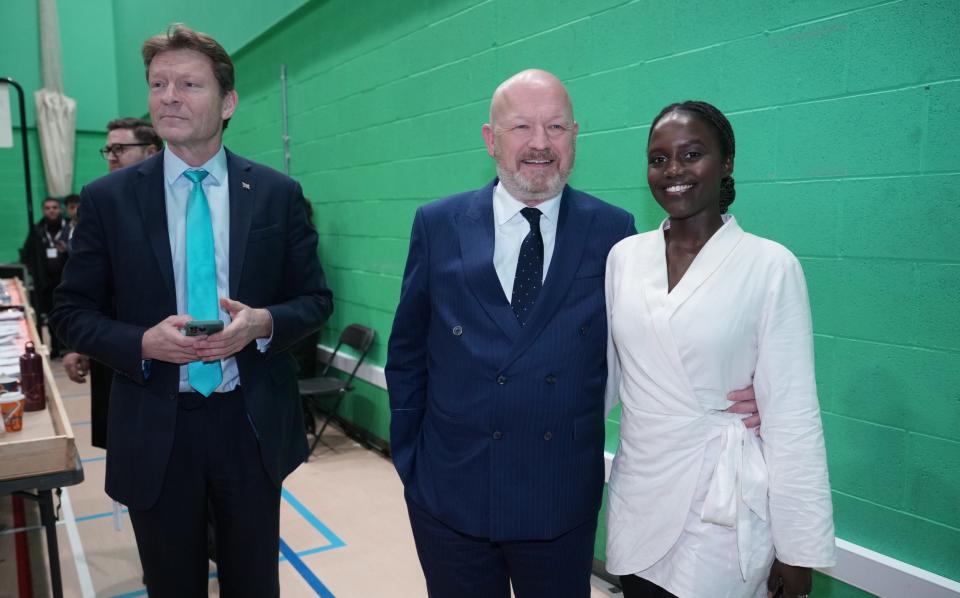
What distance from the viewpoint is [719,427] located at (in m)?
1.30

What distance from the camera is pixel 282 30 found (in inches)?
221

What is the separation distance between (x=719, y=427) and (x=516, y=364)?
0.42 metres

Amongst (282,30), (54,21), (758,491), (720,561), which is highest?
(54,21)

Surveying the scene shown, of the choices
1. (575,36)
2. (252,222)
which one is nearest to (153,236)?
(252,222)

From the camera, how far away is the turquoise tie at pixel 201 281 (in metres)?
1.69

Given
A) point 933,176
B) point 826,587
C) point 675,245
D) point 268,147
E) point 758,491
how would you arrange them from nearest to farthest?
1. point 758,491
2. point 675,245
3. point 933,176
4. point 826,587
5. point 268,147

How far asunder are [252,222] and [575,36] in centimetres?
180

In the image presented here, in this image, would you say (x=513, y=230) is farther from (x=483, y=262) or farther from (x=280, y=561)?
(x=280, y=561)

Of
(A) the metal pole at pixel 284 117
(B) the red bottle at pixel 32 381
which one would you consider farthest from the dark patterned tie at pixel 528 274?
(A) the metal pole at pixel 284 117

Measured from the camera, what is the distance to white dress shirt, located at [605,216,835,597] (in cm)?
122

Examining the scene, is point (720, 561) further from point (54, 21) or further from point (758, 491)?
point (54, 21)

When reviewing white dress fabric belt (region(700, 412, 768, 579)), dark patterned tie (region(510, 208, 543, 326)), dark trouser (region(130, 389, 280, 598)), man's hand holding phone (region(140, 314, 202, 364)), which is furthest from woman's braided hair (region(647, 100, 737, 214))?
dark trouser (region(130, 389, 280, 598))

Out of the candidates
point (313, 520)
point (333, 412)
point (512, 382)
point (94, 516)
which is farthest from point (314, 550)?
point (512, 382)

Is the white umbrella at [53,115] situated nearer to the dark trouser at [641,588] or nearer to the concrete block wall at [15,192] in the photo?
the concrete block wall at [15,192]
